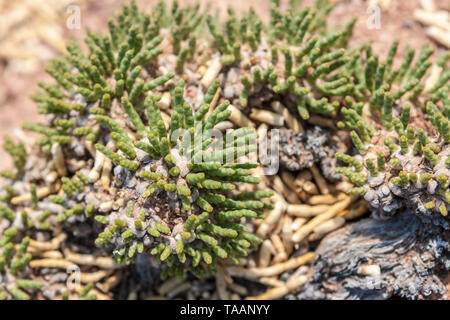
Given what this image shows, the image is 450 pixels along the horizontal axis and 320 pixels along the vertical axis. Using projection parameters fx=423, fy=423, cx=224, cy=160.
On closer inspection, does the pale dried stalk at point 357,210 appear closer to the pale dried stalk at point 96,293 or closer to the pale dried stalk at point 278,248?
the pale dried stalk at point 278,248

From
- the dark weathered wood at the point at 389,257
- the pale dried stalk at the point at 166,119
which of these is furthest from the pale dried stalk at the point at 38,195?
the dark weathered wood at the point at 389,257

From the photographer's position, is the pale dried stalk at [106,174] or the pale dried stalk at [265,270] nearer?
the pale dried stalk at [106,174]

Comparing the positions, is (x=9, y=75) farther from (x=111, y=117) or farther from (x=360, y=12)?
(x=360, y=12)

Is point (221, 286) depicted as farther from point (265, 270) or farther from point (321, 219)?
point (321, 219)

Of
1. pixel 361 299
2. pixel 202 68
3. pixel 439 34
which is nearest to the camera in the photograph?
pixel 361 299

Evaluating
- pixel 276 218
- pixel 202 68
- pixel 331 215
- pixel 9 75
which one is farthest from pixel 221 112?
pixel 9 75

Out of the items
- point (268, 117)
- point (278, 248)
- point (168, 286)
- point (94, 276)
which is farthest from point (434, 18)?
point (94, 276)
